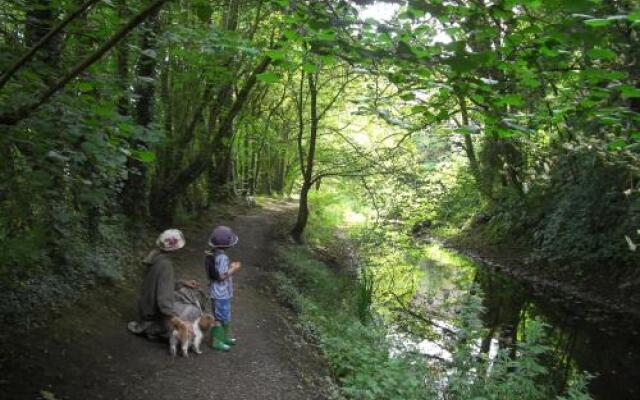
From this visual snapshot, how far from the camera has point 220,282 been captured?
22.5ft

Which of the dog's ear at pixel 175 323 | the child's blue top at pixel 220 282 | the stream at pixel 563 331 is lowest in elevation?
the stream at pixel 563 331

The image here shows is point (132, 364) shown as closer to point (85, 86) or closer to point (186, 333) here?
point (186, 333)

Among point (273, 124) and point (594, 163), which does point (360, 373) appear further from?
point (273, 124)

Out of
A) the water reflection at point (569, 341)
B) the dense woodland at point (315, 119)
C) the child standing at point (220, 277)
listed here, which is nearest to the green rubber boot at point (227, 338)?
the child standing at point (220, 277)

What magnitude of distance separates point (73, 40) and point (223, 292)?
137 inches

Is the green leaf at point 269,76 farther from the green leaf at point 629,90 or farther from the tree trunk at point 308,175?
the tree trunk at point 308,175

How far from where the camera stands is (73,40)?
495 cm

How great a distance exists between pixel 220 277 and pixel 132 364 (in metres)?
1.47

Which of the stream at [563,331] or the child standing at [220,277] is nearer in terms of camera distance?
the child standing at [220,277]

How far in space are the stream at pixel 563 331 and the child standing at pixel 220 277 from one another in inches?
213

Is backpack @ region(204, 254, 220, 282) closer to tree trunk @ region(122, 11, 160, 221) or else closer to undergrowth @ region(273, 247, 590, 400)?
undergrowth @ region(273, 247, 590, 400)

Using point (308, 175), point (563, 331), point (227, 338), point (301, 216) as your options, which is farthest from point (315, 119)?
point (227, 338)

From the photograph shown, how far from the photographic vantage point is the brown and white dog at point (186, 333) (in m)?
6.30

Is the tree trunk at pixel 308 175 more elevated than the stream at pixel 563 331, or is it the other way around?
the tree trunk at pixel 308 175
